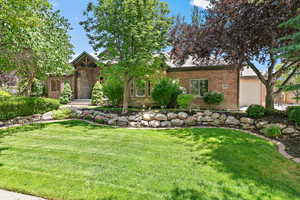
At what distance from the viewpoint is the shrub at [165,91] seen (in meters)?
13.1

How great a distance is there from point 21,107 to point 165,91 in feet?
29.4

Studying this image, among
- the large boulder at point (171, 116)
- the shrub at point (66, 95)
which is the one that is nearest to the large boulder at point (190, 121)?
the large boulder at point (171, 116)

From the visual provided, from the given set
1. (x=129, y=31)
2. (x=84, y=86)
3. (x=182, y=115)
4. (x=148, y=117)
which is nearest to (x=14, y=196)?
(x=148, y=117)

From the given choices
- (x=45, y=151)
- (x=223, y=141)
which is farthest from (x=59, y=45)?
(x=223, y=141)

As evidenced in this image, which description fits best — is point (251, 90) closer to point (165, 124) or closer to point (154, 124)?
point (165, 124)

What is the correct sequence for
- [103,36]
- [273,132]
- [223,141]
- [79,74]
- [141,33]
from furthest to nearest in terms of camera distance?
[79,74], [103,36], [141,33], [273,132], [223,141]

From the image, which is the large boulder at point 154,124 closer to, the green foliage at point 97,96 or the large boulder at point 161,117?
the large boulder at point 161,117

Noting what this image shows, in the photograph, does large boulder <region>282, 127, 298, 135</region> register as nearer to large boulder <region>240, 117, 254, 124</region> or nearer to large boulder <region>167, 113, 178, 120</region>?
large boulder <region>240, 117, 254, 124</region>

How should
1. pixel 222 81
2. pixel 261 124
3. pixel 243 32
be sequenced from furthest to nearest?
pixel 222 81 → pixel 243 32 → pixel 261 124

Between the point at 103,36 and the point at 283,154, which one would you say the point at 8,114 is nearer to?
the point at 103,36

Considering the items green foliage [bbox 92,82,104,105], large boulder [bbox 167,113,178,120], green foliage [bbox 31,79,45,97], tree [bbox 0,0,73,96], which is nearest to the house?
large boulder [bbox 167,113,178,120]

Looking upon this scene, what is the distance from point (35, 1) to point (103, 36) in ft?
10.9

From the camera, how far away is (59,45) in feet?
33.0

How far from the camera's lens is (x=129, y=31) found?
8969 millimetres
